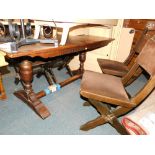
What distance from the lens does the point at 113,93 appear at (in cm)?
127

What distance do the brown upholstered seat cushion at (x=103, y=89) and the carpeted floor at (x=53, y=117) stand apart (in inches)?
16.0

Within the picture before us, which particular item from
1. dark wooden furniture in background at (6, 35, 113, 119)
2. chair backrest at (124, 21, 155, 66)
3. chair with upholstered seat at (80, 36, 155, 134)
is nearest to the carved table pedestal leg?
dark wooden furniture in background at (6, 35, 113, 119)

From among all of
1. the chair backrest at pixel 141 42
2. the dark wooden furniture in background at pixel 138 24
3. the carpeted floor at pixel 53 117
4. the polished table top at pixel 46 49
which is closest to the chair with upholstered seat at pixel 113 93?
the carpeted floor at pixel 53 117

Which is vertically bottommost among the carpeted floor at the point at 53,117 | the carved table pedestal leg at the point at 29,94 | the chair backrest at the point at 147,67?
the carpeted floor at the point at 53,117

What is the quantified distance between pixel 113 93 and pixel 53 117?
68 cm

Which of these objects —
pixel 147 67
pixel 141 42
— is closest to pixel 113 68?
pixel 141 42

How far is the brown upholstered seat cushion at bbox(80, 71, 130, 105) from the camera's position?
46.4 inches

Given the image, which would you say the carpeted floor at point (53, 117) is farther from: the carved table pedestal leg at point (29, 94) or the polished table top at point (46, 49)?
the polished table top at point (46, 49)

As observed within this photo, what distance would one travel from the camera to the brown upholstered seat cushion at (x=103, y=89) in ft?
3.87

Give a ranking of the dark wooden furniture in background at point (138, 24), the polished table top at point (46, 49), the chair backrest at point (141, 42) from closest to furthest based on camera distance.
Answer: the polished table top at point (46, 49), the chair backrest at point (141, 42), the dark wooden furniture in background at point (138, 24)

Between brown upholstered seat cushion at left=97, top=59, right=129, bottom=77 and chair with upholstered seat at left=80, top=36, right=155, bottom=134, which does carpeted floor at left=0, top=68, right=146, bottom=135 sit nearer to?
chair with upholstered seat at left=80, top=36, right=155, bottom=134

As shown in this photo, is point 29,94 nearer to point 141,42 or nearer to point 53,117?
point 53,117
